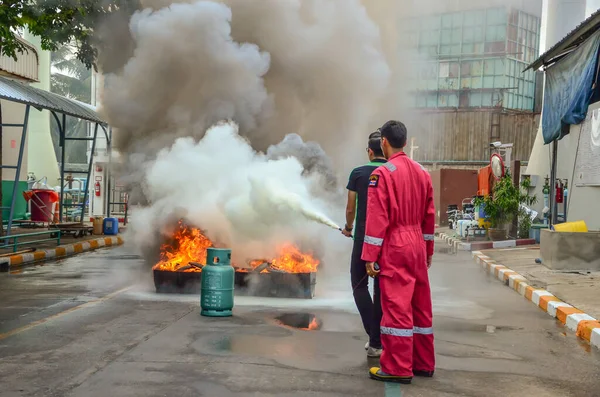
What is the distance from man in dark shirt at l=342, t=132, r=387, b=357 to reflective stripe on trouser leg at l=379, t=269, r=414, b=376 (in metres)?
0.42

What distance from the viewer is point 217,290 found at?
658cm

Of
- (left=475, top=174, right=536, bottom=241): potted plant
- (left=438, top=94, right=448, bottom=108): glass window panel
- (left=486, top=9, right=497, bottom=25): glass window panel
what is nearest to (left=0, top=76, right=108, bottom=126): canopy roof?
(left=475, top=174, right=536, bottom=241): potted plant

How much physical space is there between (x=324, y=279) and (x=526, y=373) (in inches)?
210

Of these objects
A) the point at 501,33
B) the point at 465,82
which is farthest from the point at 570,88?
the point at 465,82

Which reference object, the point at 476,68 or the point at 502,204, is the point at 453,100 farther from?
the point at 502,204

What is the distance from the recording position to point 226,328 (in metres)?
6.05

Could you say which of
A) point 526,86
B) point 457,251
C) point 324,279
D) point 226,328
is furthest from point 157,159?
point 526,86

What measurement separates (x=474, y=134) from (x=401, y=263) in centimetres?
2911

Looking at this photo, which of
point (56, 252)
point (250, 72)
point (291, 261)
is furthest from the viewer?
point (56, 252)

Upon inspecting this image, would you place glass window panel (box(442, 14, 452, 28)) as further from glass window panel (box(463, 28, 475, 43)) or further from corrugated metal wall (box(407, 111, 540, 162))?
A: corrugated metal wall (box(407, 111, 540, 162))

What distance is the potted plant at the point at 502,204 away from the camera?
55.4 feet

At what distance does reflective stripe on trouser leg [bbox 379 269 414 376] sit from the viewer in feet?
14.4

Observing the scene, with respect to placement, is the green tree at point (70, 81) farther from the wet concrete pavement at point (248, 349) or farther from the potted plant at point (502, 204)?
the wet concrete pavement at point (248, 349)

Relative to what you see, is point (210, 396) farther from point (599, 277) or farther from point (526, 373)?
point (599, 277)
